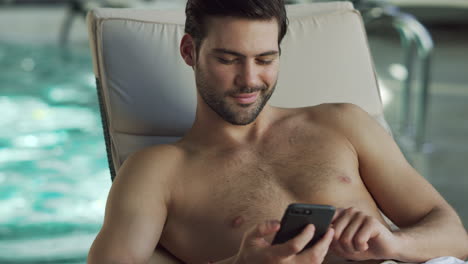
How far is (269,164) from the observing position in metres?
1.64

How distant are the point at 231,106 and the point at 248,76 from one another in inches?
3.4

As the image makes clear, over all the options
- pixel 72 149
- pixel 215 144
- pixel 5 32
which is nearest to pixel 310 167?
pixel 215 144

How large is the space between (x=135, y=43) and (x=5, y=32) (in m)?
6.09

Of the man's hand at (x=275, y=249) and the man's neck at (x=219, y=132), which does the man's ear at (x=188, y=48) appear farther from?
the man's hand at (x=275, y=249)

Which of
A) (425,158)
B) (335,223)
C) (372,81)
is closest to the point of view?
(335,223)

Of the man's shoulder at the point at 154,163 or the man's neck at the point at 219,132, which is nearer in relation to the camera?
the man's shoulder at the point at 154,163

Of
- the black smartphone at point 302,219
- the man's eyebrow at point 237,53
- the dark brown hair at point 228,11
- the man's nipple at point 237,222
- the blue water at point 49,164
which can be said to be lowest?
the blue water at point 49,164

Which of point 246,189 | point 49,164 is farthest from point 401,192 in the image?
point 49,164

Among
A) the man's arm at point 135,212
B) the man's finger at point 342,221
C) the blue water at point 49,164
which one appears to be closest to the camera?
the man's finger at point 342,221

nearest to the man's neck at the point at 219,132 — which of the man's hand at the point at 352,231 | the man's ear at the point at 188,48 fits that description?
the man's ear at the point at 188,48

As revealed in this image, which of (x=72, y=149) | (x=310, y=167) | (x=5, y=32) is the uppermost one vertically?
(x=310, y=167)

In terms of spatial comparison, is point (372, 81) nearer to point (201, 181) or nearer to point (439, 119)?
point (201, 181)

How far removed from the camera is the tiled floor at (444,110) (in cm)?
352

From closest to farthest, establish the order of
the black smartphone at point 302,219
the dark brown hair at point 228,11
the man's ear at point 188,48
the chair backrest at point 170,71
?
1. the black smartphone at point 302,219
2. the dark brown hair at point 228,11
3. the man's ear at point 188,48
4. the chair backrest at point 170,71
